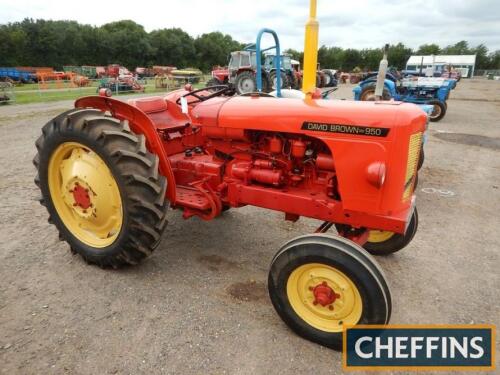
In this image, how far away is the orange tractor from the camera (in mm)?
2111

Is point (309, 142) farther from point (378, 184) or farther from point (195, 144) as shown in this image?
point (195, 144)

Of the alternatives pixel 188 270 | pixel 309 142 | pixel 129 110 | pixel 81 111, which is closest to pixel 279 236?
pixel 188 270

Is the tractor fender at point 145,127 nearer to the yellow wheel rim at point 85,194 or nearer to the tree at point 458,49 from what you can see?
the yellow wheel rim at point 85,194

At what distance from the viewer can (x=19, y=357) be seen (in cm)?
206

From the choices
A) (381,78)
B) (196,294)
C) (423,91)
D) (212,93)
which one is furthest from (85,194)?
(423,91)

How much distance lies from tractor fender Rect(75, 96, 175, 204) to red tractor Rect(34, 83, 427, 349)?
10 millimetres

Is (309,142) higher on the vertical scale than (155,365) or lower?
higher

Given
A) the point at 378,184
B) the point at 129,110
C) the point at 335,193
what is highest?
the point at 129,110

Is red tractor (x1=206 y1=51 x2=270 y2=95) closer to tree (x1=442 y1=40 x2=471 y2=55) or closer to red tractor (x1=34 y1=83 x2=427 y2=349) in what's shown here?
red tractor (x1=34 y1=83 x2=427 y2=349)

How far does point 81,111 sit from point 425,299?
9.58ft

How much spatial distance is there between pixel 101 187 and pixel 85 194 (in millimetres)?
197

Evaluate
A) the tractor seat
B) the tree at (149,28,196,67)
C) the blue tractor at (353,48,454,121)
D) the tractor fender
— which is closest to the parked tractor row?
the blue tractor at (353,48,454,121)

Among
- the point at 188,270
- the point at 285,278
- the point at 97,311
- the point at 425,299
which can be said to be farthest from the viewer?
the point at 188,270

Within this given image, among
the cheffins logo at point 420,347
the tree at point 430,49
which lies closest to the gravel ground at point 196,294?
the cheffins logo at point 420,347
